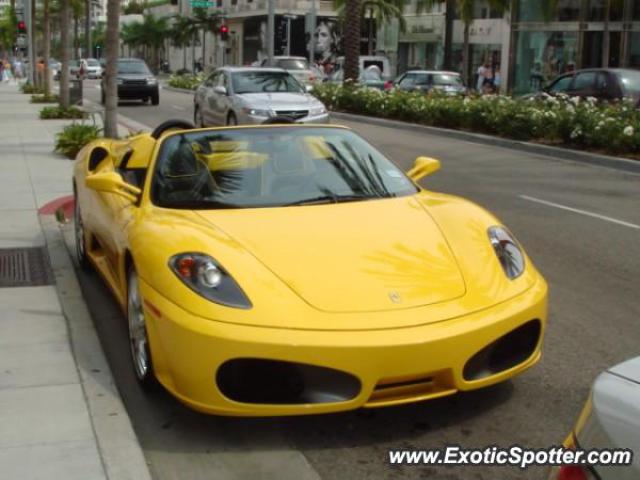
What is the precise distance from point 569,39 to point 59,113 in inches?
971

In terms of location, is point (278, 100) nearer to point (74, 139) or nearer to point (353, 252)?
point (74, 139)

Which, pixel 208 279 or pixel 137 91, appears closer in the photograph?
pixel 208 279

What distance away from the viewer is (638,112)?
15.7 meters

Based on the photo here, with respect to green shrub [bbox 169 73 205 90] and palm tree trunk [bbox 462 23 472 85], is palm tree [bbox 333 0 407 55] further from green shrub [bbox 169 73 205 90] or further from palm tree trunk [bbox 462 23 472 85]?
green shrub [bbox 169 73 205 90]

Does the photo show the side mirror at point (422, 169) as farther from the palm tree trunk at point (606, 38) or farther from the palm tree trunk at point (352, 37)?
the palm tree trunk at point (606, 38)

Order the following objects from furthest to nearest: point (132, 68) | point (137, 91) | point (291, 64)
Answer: point (291, 64)
point (132, 68)
point (137, 91)

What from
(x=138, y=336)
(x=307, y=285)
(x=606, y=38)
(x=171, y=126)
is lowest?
(x=138, y=336)

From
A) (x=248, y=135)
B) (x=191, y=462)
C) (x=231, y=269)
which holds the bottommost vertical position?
(x=191, y=462)

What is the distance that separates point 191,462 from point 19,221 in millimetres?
6047

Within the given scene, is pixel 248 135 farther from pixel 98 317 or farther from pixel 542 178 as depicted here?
pixel 542 178

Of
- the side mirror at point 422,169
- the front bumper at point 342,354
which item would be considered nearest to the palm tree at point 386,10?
the side mirror at point 422,169

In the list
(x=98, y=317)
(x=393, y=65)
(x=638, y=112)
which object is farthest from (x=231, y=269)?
(x=393, y=65)

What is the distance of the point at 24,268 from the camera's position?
7461 millimetres

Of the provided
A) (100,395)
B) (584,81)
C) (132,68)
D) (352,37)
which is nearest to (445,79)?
(352,37)
